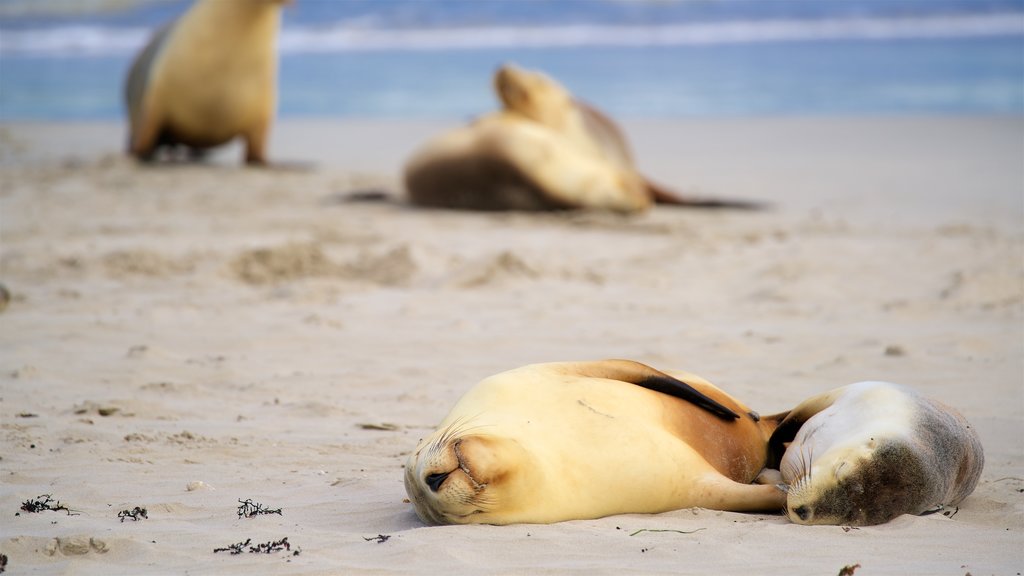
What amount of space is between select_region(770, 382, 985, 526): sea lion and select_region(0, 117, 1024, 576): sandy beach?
2.3 inches

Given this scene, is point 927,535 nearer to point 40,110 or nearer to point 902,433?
point 902,433

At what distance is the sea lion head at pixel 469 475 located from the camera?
2.91 meters

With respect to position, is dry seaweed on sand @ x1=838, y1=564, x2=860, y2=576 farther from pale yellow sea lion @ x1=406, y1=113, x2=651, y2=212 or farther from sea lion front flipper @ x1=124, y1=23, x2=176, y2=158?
sea lion front flipper @ x1=124, y1=23, x2=176, y2=158

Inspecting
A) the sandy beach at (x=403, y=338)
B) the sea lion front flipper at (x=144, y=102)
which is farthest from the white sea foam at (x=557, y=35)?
the sandy beach at (x=403, y=338)

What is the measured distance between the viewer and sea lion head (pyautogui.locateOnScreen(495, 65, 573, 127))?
386 inches

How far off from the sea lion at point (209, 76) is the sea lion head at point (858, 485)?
933 cm

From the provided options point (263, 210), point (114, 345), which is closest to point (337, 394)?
point (114, 345)

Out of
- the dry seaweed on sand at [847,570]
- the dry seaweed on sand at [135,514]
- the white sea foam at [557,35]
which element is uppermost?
the dry seaweed on sand at [847,570]

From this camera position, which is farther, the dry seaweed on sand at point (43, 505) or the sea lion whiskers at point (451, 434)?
the dry seaweed on sand at point (43, 505)

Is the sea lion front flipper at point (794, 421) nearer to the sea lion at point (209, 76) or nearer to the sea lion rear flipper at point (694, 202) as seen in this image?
the sea lion rear flipper at point (694, 202)

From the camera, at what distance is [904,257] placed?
730cm

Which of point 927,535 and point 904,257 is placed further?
point 904,257

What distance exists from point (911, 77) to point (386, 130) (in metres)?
10.8

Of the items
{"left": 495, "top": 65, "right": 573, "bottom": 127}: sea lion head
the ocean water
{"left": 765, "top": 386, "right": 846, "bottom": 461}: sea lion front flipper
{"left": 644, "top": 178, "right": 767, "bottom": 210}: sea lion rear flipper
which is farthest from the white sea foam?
{"left": 765, "top": 386, "right": 846, "bottom": 461}: sea lion front flipper
